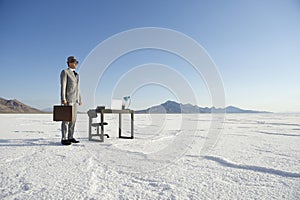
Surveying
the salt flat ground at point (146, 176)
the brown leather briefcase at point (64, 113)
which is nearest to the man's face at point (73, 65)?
the brown leather briefcase at point (64, 113)

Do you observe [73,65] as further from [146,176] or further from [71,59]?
[146,176]

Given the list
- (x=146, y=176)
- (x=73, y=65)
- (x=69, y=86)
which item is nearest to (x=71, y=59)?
(x=73, y=65)

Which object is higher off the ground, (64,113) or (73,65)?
(73,65)

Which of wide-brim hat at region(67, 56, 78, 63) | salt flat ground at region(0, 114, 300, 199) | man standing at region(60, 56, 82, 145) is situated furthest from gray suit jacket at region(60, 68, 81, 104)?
salt flat ground at region(0, 114, 300, 199)

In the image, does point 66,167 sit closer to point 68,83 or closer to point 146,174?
point 146,174

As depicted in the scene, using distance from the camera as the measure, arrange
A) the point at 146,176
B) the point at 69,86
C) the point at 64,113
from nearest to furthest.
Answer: the point at 146,176 < the point at 64,113 < the point at 69,86

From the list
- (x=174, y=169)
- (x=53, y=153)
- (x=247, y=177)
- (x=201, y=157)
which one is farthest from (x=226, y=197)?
(x=53, y=153)

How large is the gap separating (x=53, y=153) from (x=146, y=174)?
55.6 inches

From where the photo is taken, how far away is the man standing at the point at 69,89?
3.08m

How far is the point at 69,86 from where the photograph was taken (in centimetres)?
323

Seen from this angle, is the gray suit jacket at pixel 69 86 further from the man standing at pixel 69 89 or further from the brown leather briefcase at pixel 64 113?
the brown leather briefcase at pixel 64 113

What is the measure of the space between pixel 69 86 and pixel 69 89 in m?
0.05

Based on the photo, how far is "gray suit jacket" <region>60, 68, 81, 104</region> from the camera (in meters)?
3.08

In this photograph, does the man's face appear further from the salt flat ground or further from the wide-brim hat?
the salt flat ground
